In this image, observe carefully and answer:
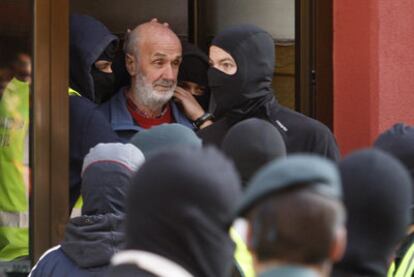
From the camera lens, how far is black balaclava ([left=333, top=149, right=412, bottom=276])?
315 centimetres

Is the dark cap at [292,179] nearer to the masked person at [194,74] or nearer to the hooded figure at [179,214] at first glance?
the hooded figure at [179,214]

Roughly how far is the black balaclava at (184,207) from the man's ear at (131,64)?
3.66 metres

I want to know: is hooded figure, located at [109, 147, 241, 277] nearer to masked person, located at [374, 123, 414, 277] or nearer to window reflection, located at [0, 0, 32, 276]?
masked person, located at [374, 123, 414, 277]

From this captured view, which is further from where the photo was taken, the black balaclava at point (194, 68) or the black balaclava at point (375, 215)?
the black balaclava at point (194, 68)

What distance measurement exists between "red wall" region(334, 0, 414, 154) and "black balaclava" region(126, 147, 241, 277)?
3.50 m

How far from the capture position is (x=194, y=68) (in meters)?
6.95

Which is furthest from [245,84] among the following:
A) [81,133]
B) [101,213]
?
[101,213]

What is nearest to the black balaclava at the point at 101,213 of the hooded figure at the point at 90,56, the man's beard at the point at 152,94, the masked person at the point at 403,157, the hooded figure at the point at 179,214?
the masked person at the point at 403,157

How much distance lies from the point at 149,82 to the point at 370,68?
3.61 ft

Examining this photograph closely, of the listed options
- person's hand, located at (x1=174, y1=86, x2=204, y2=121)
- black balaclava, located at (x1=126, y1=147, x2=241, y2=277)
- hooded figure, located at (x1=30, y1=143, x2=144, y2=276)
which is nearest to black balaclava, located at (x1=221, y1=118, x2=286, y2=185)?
hooded figure, located at (x1=30, y1=143, x2=144, y2=276)

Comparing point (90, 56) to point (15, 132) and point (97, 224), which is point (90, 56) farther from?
point (97, 224)

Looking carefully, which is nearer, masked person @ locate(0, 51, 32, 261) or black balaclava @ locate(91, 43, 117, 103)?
masked person @ locate(0, 51, 32, 261)

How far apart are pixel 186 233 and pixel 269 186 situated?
48cm

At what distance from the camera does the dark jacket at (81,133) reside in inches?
226
